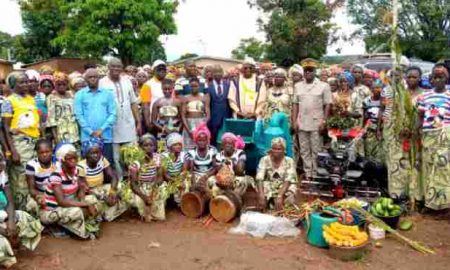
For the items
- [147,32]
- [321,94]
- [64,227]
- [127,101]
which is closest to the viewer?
[64,227]

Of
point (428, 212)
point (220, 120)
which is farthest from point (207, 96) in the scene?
point (428, 212)

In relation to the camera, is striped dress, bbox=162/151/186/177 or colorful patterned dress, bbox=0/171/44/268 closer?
colorful patterned dress, bbox=0/171/44/268

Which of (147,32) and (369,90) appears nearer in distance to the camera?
(369,90)

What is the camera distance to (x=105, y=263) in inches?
189

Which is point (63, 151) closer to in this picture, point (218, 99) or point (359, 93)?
point (218, 99)

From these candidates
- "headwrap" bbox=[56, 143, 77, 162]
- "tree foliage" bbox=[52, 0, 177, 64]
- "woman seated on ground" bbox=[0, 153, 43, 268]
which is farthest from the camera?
"tree foliage" bbox=[52, 0, 177, 64]

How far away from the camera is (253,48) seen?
32.1 m

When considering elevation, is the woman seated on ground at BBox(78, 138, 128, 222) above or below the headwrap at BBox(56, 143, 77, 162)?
below

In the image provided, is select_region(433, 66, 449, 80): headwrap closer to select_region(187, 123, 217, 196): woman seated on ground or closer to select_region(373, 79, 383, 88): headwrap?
select_region(373, 79, 383, 88): headwrap

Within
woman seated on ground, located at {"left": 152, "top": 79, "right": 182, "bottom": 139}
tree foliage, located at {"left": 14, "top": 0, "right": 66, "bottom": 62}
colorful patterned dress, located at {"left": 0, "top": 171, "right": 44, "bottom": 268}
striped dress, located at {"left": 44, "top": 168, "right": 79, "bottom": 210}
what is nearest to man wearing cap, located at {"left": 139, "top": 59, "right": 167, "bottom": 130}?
woman seated on ground, located at {"left": 152, "top": 79, "right": 182, "bottom": 139}

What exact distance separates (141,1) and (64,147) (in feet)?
61.7

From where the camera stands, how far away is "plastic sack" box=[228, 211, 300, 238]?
5520 mm

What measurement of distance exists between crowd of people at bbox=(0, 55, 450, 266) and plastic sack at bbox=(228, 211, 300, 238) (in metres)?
0.36

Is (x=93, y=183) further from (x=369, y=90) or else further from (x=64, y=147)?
(x=369, y=90)
